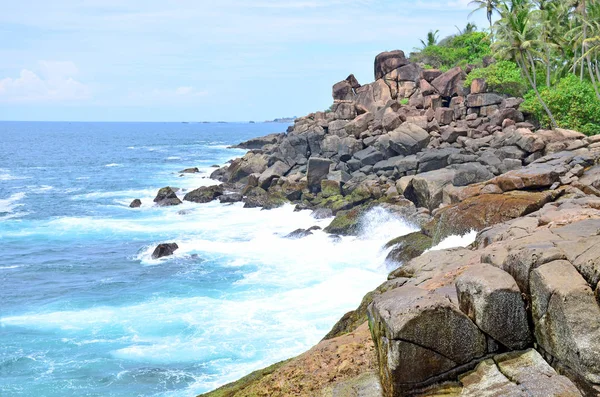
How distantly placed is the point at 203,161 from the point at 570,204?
77066 mm

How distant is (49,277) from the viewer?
32000mm

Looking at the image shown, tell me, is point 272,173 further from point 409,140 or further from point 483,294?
point 483,294

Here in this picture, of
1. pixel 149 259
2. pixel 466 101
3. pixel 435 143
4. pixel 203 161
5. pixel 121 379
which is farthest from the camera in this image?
pixel 203 161

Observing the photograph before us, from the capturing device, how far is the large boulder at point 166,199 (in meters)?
52.0

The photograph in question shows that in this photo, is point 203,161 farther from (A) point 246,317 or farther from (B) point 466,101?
(A) point 246,317

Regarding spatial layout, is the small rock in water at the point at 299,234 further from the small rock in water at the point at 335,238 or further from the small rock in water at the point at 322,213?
the small rock in water at the point at 322,213

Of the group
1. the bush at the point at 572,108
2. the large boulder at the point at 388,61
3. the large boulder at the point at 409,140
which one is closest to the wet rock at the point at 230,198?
the large boulder at the point at 409,140

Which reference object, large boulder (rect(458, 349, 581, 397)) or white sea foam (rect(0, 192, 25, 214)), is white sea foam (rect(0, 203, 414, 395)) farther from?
white sea foam (rect(0, 192, 25, 214))

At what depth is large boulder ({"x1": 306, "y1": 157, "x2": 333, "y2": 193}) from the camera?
47.8m

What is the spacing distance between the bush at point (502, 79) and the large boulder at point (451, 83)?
37.3 inches

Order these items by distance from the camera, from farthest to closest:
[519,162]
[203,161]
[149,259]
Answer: [203,161] < [519,162] < [149,259]

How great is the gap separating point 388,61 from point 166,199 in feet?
96.3

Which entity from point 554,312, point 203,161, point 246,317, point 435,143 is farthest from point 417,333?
point 203,161

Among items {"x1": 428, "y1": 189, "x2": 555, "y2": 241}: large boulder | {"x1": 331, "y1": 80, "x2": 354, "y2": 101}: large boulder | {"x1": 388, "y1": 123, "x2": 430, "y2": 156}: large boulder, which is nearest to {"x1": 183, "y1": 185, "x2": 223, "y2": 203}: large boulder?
{"x1": 388, "y1": 123, "x2": 430, "y2": 156}: large boulder
